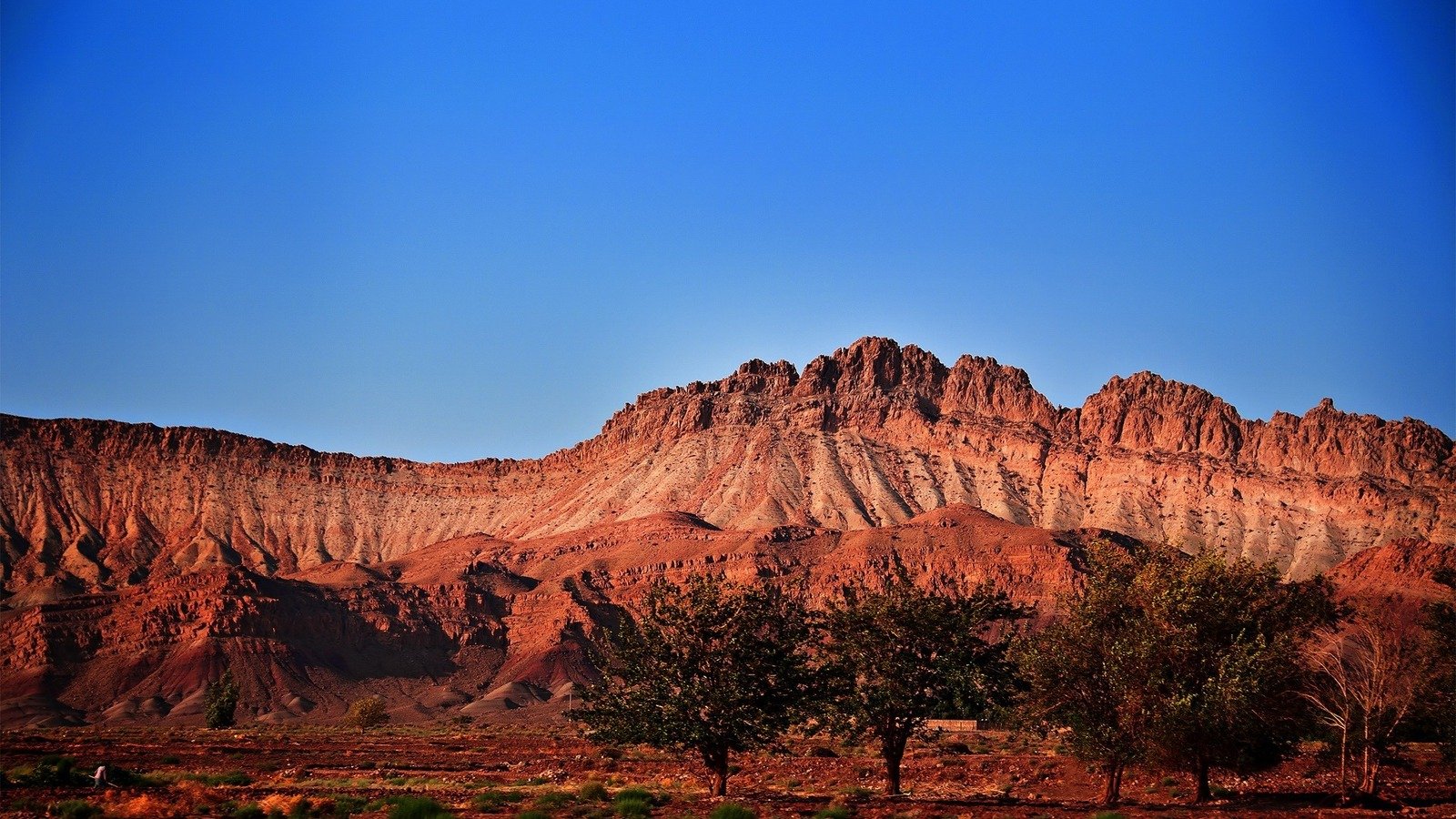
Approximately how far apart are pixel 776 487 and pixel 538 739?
10848cm

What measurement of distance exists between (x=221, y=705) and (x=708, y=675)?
77601mm

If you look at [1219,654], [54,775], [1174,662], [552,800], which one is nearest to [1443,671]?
[1219,654]

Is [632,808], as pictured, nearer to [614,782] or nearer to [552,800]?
[552,800]

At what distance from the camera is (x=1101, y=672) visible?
38.2m

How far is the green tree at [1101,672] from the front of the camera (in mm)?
37000

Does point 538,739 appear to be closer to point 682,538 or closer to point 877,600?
Result: point 877,600

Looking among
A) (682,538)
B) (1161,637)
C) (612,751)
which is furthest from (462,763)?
(682,538)

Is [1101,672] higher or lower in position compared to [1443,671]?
lower

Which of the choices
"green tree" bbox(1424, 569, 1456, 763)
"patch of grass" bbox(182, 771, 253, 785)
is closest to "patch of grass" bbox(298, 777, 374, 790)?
"patch of grass" bbox(182, 771, 253, 785)

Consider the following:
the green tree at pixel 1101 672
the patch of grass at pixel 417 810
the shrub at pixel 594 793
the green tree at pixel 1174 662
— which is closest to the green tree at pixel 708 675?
the shrub at pixel 594 793

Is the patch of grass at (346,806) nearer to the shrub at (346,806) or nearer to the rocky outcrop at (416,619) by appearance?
the shrub at (346,806)

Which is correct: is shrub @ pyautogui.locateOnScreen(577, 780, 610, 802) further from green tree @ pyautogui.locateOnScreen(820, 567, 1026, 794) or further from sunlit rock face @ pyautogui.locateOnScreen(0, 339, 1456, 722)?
sunlit rock face @ pyautogui.locateOnScreen(0, 339, 1456, 722)

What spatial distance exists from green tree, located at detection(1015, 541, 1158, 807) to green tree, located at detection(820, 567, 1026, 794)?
216cm

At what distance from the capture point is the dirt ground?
1516 inches
